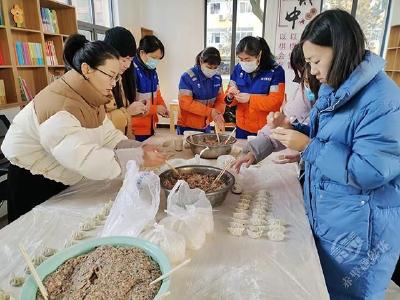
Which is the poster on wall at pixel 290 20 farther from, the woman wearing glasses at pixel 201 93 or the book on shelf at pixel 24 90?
the book on shelf at pixel 24 90

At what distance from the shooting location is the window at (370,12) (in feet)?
16.6

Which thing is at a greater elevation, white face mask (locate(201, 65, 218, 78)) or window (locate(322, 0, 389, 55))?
window (locate(322, 0, 389, 55))

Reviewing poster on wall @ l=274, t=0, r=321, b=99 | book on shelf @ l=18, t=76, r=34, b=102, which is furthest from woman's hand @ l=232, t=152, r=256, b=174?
poster on wall @ l=274, t=0, r=321, b=99

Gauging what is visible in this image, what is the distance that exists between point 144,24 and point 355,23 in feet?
17.5

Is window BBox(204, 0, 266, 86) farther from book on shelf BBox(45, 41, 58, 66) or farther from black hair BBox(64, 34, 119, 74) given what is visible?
black hair BBox(64, 34, 119, 74)

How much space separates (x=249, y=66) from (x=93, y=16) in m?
3.09

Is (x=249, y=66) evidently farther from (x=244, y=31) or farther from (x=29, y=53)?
(x=244, y=31)

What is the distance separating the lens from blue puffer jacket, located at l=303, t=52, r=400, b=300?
849mm

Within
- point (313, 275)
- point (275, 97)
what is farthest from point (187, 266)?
point (275, 97)

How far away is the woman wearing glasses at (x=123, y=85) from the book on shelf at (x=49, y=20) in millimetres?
1773

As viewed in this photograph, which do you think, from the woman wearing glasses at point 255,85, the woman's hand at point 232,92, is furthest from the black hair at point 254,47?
the woman's hand at point 232,92

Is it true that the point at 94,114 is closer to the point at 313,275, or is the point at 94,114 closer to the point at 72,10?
the point at 313,275

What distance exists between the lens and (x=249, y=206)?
45.8 inches

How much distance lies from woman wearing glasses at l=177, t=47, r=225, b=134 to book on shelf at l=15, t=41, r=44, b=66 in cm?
169
